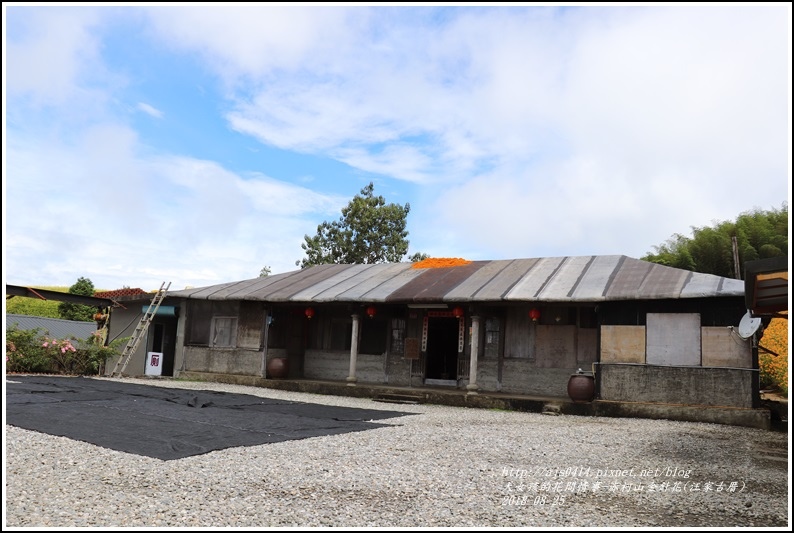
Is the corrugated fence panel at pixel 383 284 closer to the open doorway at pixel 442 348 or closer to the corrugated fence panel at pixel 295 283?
the open doorway at pixel 442 348

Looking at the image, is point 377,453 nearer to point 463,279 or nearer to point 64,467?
point 64,467

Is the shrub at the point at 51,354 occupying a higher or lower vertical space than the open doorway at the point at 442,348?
lower

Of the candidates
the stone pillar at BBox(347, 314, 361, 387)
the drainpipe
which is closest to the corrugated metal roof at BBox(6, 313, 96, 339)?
the drainpipe

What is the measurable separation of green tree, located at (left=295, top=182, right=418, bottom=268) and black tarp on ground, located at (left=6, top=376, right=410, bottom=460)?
65.2 feet

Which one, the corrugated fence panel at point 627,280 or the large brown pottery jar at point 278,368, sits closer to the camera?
the corrugated fence panel at point 627,280

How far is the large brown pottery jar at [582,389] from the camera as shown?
37.1 feet

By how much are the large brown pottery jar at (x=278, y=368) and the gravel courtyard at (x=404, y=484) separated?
299 inches

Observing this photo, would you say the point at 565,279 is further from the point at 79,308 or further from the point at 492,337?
the point at 79,308

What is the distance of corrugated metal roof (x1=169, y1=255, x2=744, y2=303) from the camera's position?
36.9 ft

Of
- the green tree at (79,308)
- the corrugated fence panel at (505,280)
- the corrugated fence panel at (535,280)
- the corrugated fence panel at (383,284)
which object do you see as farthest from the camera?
the green tree at (79,308)

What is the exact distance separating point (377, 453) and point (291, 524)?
2.58 meters

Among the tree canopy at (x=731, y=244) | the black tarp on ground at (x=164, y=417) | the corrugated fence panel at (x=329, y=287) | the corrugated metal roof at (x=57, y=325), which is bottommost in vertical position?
the black tarp on ground at (x=164, y=417)

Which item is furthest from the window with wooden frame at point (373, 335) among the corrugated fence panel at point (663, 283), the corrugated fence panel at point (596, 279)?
the corrugated fence panel at point (663, 283)

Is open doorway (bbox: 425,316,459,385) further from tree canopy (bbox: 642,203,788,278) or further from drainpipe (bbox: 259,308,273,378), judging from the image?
tree canopy (bbox: 642,203,788,278)
